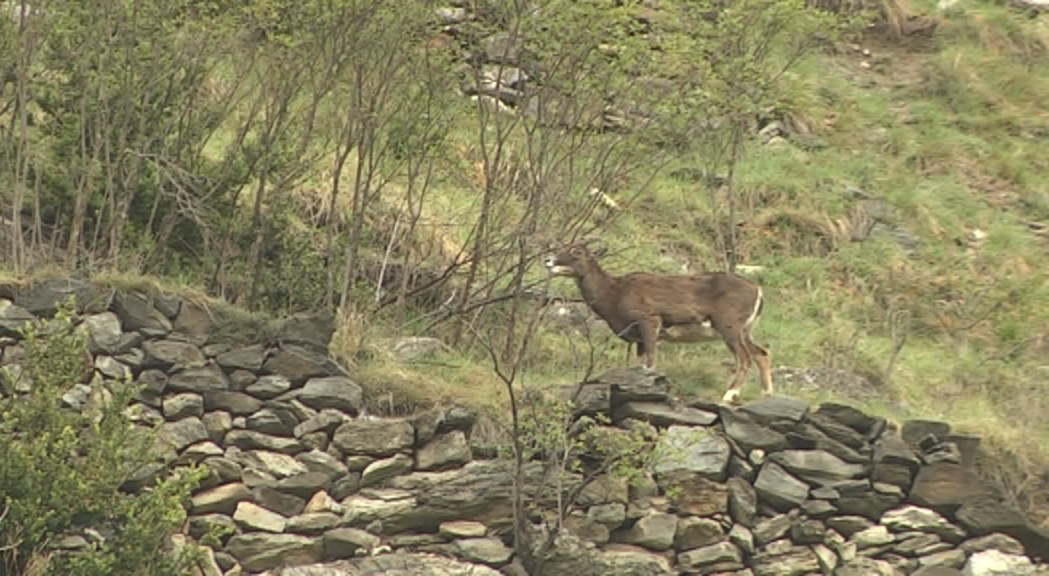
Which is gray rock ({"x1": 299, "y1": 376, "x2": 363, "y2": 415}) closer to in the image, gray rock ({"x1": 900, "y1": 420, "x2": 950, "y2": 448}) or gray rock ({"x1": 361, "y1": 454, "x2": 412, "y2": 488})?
gray rock ({"x1": 361, "y1": 454, "x2": 412, "y2": 488})

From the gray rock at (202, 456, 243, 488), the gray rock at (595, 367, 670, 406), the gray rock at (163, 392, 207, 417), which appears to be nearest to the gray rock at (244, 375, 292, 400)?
the gray rock at (163, 392, 207, 417)

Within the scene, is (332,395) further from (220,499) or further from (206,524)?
(206,524)

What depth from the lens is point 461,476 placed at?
1380 cm

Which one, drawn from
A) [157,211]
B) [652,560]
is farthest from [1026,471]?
[157,211]

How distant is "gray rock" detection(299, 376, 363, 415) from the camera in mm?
14000

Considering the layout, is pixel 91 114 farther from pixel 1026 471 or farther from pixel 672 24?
pixel 1026 471

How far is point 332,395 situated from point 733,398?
327 cm

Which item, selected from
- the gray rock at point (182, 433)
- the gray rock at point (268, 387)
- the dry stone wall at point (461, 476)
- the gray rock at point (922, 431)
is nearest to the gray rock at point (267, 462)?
the dry stone wall at point (461, 476)

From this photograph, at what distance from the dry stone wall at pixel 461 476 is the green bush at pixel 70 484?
64 centimetres

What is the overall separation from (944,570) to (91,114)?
26.2ft

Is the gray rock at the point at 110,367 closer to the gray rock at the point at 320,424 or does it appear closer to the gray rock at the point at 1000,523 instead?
the gray rock at the point at 320,424

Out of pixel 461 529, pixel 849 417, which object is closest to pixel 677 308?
pixel 849 417

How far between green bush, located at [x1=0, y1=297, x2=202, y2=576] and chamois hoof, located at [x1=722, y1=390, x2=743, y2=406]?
14.9 ft

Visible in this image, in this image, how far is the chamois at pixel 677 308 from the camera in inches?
602
